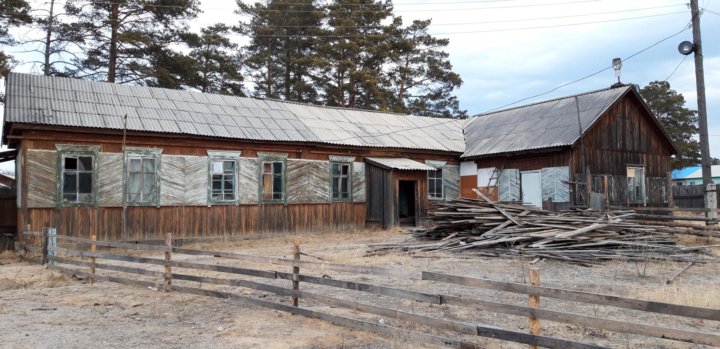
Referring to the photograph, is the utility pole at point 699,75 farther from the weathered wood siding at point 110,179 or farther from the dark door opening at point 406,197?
the weathered wood siding at point 110,179

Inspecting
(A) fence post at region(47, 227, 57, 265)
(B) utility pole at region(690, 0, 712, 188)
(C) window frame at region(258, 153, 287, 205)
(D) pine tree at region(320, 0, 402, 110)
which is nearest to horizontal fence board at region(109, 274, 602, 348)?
(A) fence post at region(47, 227, 57, 265)

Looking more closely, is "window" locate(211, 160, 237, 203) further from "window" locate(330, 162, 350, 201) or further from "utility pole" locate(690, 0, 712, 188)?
"utility pole" locate(690, 0, 712, 188)

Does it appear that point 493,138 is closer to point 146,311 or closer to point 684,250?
point 684,250

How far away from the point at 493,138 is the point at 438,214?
33.4 feet

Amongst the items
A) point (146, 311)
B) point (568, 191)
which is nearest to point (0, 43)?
point (146, 311)

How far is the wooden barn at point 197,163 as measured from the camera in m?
15.4

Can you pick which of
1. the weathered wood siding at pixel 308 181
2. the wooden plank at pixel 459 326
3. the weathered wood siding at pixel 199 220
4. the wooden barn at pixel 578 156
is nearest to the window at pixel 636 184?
the wooden barn at pixel 578 156

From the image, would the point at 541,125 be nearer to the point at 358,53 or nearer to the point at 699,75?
the point at 699,75

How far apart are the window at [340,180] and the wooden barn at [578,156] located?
6.04 metres

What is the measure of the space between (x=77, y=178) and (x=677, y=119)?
48.8 m

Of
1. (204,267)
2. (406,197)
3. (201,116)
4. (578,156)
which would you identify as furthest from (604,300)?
(406,197)

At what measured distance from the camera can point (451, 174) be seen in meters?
24.6

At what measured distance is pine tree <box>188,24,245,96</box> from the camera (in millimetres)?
33438

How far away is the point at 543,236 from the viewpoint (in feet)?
42.3
